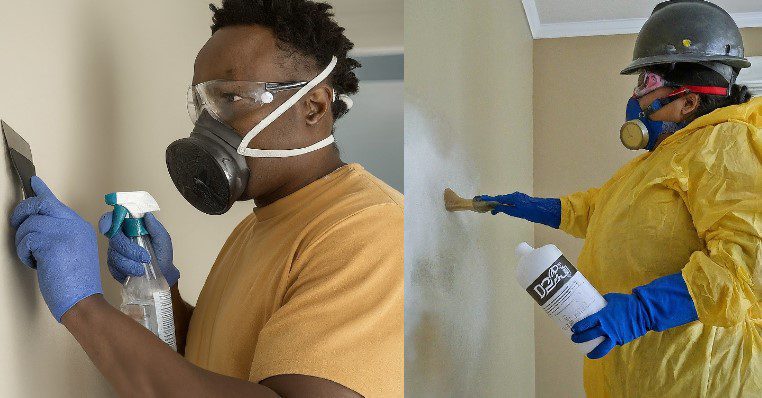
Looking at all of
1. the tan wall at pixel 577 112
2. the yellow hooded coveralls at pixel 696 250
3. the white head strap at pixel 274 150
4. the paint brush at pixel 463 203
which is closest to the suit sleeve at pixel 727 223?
the yellow hooded coveralls at pixel 696 250

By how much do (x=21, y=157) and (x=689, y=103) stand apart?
166cm

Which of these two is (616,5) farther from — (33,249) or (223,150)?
(33,249)

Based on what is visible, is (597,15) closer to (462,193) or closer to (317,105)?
(462,193)

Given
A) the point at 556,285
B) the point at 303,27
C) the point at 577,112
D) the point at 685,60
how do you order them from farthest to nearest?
the point at 577,112 < the point at 685,60 < the point at 556,285 < the point at 303,27

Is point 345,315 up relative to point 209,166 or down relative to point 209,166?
down

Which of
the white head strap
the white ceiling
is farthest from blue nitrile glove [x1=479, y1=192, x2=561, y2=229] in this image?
the white ceiling

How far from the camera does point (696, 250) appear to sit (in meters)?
1.64

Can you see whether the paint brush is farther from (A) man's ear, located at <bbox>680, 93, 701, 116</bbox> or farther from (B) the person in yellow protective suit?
(A) man's ear, located at <bbox>680, 93, 701, 116</bbox>

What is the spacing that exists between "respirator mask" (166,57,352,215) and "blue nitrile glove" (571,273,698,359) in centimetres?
69

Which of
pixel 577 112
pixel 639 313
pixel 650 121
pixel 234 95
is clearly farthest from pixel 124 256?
pixel 577 112

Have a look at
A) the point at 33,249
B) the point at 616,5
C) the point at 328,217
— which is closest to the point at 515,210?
the point at 328,217

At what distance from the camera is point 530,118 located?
3420mm

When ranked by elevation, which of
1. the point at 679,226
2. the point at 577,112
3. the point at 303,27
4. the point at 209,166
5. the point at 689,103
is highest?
the point at 303,27

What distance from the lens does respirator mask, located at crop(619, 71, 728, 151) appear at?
6.18 feet
